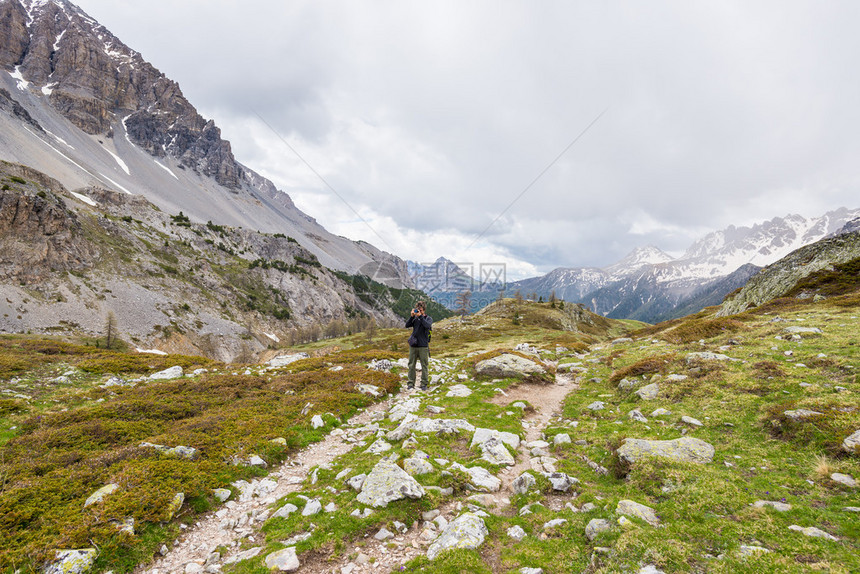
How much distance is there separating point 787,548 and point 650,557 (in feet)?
7.60

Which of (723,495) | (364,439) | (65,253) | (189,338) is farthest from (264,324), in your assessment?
(723,495)

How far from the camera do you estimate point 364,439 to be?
1466cm

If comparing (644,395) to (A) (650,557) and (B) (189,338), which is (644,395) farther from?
(B) (189,338)

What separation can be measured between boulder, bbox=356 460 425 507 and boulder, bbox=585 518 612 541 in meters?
4.22

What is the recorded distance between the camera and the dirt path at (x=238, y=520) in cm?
763

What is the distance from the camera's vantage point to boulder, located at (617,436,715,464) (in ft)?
32.3

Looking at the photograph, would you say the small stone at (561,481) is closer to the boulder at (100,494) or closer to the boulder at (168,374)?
the boulder at (100,494)

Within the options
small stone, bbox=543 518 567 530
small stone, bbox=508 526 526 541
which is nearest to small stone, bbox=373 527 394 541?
small stone, bbox=508 526 526 541

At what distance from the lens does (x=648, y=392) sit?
52.5ft

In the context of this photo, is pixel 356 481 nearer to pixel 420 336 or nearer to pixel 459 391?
pixel 459 391

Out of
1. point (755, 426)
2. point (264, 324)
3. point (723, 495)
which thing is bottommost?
point (264, 324)

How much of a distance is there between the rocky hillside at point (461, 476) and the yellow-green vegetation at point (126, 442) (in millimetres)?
64

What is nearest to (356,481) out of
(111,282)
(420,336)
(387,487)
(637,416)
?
(387,487)

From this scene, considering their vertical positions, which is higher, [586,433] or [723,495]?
[723,495]
